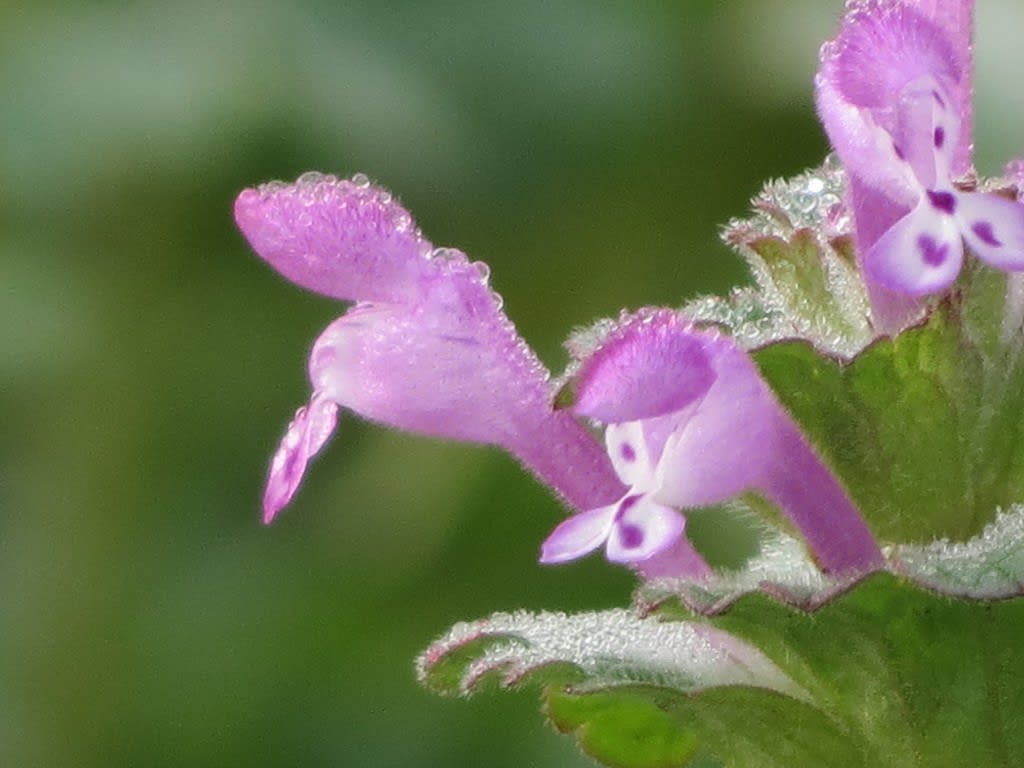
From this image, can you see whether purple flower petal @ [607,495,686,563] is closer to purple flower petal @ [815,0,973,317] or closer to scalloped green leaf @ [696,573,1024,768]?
scalloped green leaf @ [696,573,1024,768]

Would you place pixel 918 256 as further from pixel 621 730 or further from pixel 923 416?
pixel 621 730

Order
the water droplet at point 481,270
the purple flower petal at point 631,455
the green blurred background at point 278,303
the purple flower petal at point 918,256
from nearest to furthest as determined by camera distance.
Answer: the purple flower petal at point 918,256
the purple flower petal at point 631,455
the water droplet at point 481,270
the green blurred background at point 278,303

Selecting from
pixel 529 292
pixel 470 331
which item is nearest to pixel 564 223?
pixel 529 292

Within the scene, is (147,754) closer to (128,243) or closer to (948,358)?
(128,243)

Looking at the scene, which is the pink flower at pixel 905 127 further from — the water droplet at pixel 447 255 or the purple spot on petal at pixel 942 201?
the water droplet at pixel 447 255

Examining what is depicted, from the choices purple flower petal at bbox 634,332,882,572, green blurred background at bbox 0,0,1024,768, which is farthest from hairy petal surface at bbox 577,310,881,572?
green blurred background at bbox 0,0,1024,768

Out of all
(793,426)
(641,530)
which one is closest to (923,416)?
(793,426)

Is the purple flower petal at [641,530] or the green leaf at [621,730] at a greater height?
the purple flower petal at [641,530]

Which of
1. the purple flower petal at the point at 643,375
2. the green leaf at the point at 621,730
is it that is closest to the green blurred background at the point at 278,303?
the green leaf at the point at 621,730
